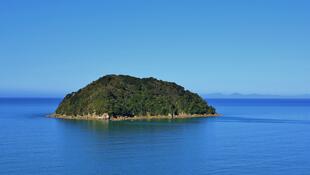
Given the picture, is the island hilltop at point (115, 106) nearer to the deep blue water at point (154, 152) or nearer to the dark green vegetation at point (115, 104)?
the dark green vegetation at point (115, 104)

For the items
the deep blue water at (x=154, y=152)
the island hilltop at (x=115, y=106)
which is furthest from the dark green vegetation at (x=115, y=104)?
the deep blue water at (x=154, y=152)

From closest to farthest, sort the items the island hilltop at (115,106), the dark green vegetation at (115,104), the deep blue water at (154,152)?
the deep blue water at (154,152) → the island hilltop at (115,106) → the dark green vegetation at (115,104)

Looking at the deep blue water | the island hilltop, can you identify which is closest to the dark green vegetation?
the island hilltop

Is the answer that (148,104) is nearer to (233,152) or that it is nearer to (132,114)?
(132,114)

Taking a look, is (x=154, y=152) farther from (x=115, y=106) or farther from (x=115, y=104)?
(x=115, y=104)

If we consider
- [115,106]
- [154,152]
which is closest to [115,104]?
[115,106]

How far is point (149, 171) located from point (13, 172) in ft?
61.2

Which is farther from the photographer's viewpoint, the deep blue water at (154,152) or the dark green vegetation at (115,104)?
the dark green vegetation at (115,104)

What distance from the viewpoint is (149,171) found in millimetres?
66812

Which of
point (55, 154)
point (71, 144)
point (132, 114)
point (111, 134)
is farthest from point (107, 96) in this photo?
point (55, 154)

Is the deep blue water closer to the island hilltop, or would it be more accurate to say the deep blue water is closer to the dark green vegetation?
the island hilltop

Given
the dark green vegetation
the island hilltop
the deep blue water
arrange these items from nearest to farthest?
the deep blue water < the island hilltop < the dark green vegetation

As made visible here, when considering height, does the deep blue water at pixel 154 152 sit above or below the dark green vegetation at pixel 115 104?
below

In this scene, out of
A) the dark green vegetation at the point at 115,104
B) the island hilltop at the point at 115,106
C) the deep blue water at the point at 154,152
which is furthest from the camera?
the dark green vegetation at the point at 115,104
